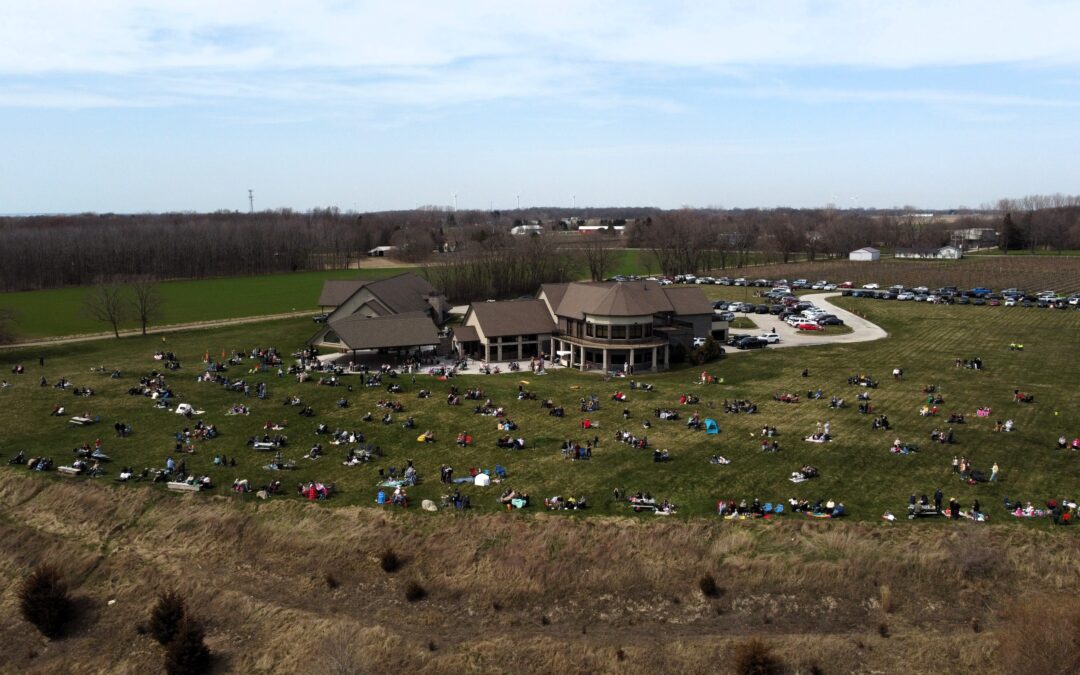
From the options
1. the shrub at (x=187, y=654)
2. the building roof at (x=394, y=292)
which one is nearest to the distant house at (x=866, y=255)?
the building roof at (x=394, y=292)

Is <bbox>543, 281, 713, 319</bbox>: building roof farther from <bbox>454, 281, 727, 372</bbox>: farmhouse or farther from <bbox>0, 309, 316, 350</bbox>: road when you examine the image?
<bbox>0, 309, 316, 350</bbox>: road

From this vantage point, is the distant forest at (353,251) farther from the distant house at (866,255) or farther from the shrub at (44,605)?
the shrub at (44,605)

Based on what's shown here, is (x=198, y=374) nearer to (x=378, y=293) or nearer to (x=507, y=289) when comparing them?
(x=378, y=293)

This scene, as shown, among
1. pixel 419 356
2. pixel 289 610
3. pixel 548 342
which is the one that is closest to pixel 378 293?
pixel 419 356

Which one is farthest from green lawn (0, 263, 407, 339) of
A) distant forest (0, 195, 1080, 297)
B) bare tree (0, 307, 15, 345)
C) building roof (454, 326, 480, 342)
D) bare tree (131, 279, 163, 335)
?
building roof (454, 326, 480, 342)

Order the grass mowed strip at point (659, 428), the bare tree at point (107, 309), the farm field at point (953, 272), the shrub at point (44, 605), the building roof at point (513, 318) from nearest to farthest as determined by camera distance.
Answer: the shrub at point (44, 605)
the grass mowed strip at point (659, 428)
the building roof at point (513, 318)
the bare tree at point (107, 309)
the farm field at point (953, 272)

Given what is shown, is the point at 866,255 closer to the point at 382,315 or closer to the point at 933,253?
the point at 933,253

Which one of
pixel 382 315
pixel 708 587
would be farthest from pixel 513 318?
pixel 708 587
